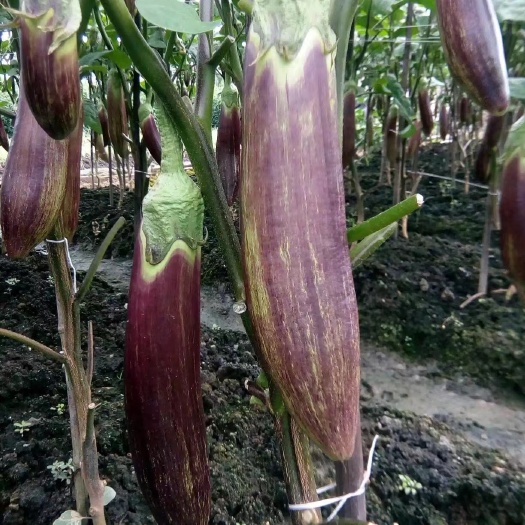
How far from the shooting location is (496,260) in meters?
1.50

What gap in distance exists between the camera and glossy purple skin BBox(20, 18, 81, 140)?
24cm

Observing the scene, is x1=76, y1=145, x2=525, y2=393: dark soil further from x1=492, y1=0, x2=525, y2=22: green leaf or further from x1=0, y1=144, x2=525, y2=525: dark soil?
x1=492, y1=0, x2=525, y2=22: green leaf

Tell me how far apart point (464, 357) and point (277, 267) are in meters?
1.05

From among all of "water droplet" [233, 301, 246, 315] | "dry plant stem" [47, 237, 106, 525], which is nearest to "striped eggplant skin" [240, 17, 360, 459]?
"water droplet" [233, 301, 246, 315]

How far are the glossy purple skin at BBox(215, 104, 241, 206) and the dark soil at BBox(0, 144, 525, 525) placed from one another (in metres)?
0.42

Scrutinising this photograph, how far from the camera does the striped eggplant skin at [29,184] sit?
33 centimetres

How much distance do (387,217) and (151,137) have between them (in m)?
0.56

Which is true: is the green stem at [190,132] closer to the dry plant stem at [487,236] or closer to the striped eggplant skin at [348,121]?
the dry plant stem at [487,236]

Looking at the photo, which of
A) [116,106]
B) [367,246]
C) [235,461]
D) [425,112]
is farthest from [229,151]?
[425,112]

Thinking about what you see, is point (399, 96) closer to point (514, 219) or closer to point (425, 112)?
point (425, 112)

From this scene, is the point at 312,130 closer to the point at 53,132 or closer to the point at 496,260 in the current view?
the point at 53,132

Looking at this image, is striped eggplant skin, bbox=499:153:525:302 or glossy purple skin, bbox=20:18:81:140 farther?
striped eggplant skin, bbox=499:153:525:302

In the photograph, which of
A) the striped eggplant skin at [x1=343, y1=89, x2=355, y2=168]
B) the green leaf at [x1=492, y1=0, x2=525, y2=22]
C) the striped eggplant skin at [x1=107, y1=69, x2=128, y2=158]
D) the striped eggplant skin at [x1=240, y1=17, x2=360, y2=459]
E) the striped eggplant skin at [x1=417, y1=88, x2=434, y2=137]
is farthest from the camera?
the striped eggplant skin at [x1=417, y1=88, x2=434, y2=137]

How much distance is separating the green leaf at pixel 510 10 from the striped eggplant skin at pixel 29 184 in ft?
1.84
